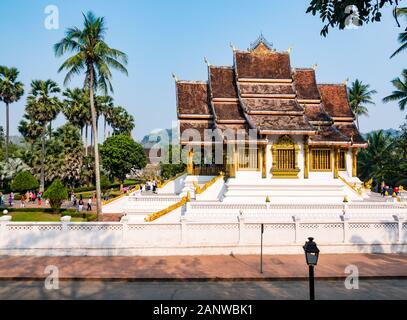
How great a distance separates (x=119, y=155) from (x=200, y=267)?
49923mm

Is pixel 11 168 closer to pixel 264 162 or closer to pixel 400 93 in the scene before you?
pixel 264 162

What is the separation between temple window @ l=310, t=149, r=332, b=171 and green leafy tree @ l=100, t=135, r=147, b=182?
138 feet

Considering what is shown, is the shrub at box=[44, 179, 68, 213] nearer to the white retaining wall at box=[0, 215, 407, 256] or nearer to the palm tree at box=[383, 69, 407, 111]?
the white retaining wall at box=[0, 215, 407, 256]

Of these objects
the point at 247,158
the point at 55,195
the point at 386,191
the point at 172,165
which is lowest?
the point at 55,195

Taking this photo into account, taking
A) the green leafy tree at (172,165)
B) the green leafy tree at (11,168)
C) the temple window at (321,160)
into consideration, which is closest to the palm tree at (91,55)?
the temple window at (321,160)

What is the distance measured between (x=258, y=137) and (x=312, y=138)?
4.04 meters

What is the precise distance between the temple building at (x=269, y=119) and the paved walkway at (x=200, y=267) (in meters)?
9.73

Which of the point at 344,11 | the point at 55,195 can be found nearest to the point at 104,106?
the point at 55,195

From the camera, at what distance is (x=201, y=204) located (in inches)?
786

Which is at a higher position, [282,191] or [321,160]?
[321,160]

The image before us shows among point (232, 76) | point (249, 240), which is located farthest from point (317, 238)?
point (232, 76)

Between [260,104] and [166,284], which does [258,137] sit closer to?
[260,104]

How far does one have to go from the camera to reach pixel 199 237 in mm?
14711

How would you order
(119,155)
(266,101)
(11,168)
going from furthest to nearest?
(119,155), (11,168), (266,101)
